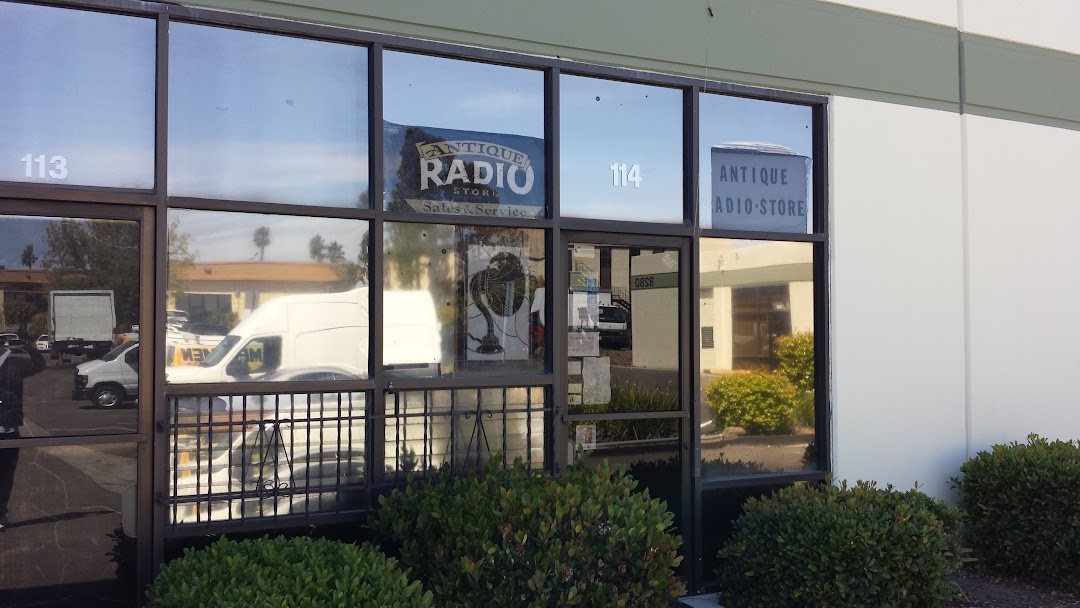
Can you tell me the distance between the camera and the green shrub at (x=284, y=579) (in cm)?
379

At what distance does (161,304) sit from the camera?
16.2ft

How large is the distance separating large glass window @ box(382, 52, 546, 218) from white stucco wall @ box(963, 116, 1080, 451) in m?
3.82

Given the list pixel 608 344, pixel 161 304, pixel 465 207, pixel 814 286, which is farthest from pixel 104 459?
pixel 814 286

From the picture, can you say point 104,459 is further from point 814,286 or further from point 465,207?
point 814,286

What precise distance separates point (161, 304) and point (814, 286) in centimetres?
453

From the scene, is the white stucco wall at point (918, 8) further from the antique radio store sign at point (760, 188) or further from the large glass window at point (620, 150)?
the large glass window at point (620, 150)

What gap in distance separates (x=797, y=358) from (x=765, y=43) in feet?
7.48

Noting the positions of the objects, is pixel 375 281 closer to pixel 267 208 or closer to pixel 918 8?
pixel 267 208

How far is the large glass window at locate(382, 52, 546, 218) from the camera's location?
5656mm

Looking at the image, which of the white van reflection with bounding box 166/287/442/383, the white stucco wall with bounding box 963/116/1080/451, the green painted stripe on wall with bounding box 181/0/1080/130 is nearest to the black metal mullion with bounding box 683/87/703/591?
the green painted stripe on wall with bounding box 181/0/1080/130

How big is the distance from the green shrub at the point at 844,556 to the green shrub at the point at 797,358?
3.76 feet

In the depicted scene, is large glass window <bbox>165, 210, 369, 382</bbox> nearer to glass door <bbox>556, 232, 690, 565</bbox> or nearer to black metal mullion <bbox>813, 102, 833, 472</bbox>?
glass door <bbox>556, 232, 690, 565</bbox>

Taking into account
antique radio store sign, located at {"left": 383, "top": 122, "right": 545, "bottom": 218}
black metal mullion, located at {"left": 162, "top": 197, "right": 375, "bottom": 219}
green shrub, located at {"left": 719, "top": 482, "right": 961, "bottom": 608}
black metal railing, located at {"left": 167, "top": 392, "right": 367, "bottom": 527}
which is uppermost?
antique radio store sign, located at {"left": 383, "top": 122, "right": 545, "bottom": 218}

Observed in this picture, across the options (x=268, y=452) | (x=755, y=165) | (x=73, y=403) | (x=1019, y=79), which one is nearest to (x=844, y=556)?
(x=755, y=165)
